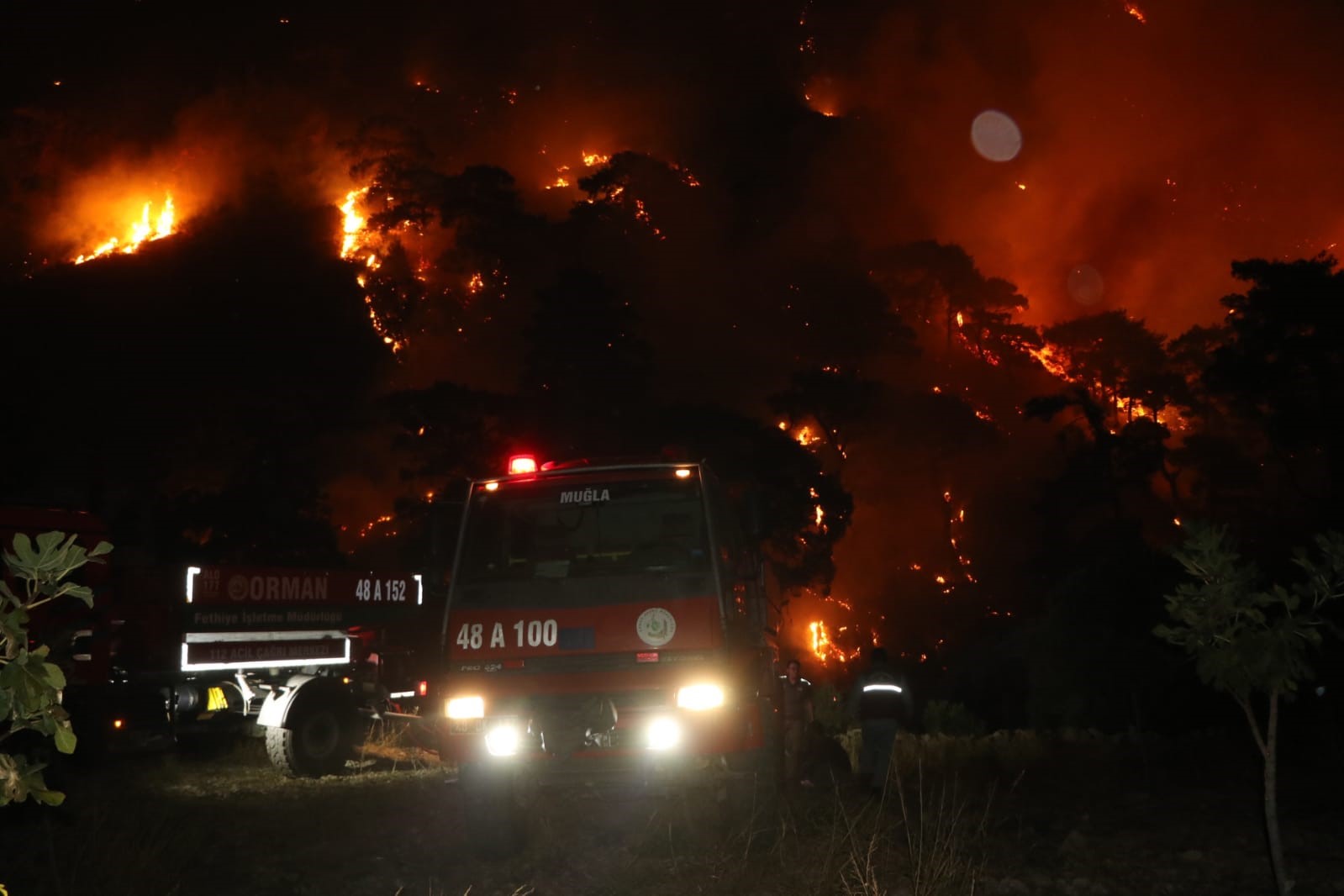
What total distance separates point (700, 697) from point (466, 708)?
1.67 meters

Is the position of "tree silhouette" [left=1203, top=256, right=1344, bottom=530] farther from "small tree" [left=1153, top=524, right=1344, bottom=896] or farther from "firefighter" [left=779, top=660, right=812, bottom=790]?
"small tree" [left=1153, top=524, right=1344, bottom=896]

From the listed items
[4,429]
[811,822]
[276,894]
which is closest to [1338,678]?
[811,822]

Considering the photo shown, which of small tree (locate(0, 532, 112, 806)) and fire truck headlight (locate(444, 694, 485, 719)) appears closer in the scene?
small tree (locate(0, 532, 112, 806))

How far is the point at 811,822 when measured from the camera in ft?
26.3

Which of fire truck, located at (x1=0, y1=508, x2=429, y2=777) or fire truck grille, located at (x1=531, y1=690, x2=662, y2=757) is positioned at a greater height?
fire truck, located at (x1=0, y1=508, x2=429, y2=777)

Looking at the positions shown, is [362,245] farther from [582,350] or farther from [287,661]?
[287,661]

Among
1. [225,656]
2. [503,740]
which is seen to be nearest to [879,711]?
[503,740]

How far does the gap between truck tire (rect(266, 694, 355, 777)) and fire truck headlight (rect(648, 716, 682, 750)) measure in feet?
19.5

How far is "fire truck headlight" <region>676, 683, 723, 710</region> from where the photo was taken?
729 centimetres

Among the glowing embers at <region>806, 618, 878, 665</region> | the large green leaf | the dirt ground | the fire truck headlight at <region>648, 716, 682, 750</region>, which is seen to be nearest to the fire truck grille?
the fire truck headlight at <region>648, 716, 682, 750</region>

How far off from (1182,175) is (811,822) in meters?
97.9

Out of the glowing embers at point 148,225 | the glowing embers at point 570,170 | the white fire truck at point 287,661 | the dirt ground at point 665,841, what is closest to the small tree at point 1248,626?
the dirt ground at point 665,841

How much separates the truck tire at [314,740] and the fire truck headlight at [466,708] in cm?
486

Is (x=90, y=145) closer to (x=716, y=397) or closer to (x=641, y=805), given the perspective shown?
(x=716, y=397)
